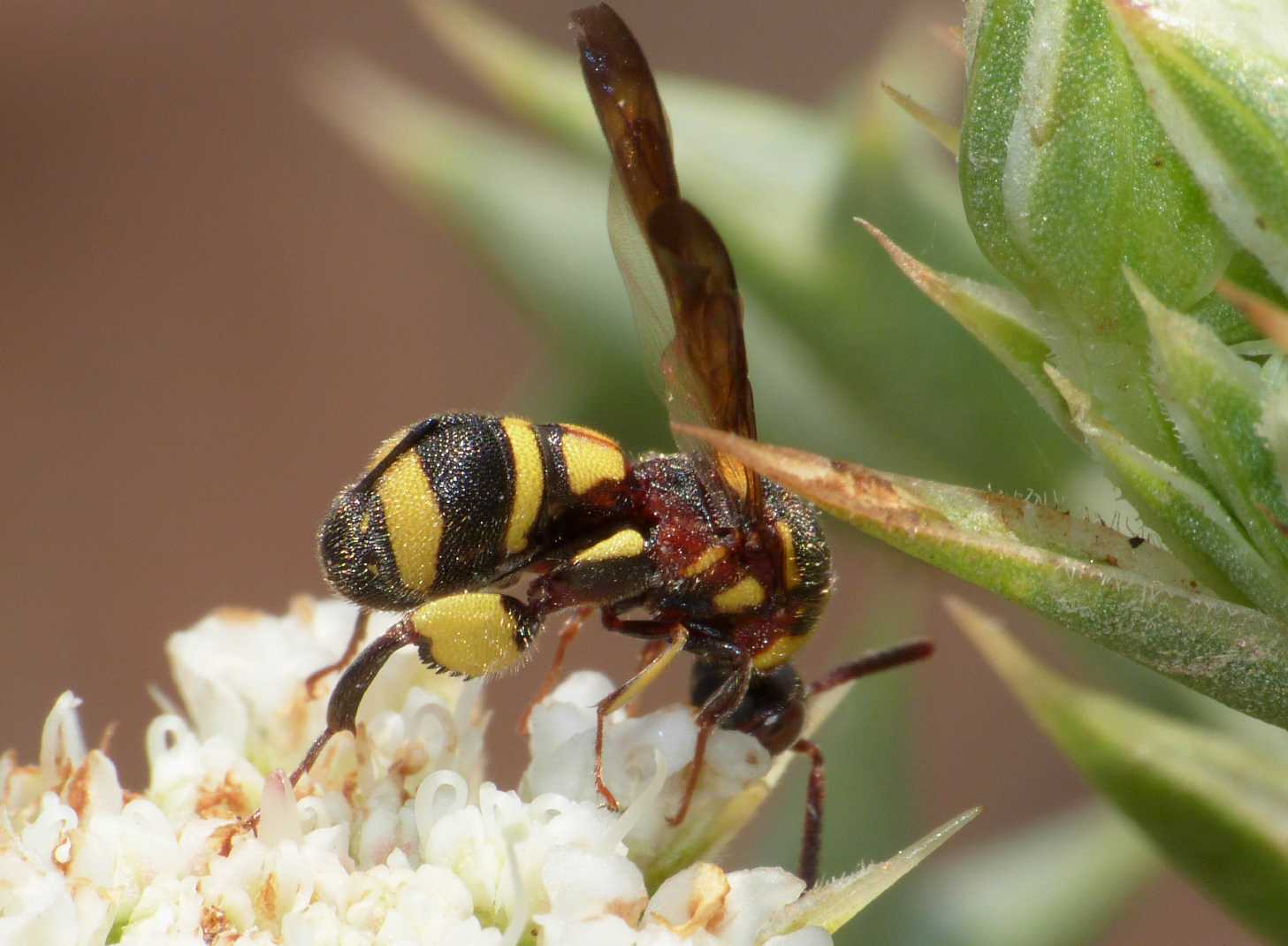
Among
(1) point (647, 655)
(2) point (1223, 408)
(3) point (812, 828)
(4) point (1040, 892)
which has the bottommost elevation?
(4) point (1040, 892)

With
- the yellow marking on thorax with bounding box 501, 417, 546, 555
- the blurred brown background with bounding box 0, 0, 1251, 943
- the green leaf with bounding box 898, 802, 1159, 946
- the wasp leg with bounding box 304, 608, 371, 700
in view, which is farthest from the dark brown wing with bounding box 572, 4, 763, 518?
the blurred brown background with bounding box 0, 0, 1251, 943

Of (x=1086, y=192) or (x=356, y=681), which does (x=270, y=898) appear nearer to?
(x=356, y=681)

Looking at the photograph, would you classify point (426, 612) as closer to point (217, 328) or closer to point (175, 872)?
point (175, 872)

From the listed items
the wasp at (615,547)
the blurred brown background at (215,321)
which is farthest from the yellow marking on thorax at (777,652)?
the blurred brown background at (215,321)

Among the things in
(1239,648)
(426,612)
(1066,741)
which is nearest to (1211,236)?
(1239,648)

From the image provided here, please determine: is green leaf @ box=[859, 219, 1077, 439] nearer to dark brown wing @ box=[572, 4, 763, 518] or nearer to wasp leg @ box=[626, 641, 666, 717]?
dark brown wing @ box=[572, 4, 763, 518]

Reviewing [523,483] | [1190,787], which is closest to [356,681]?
[523,483]
